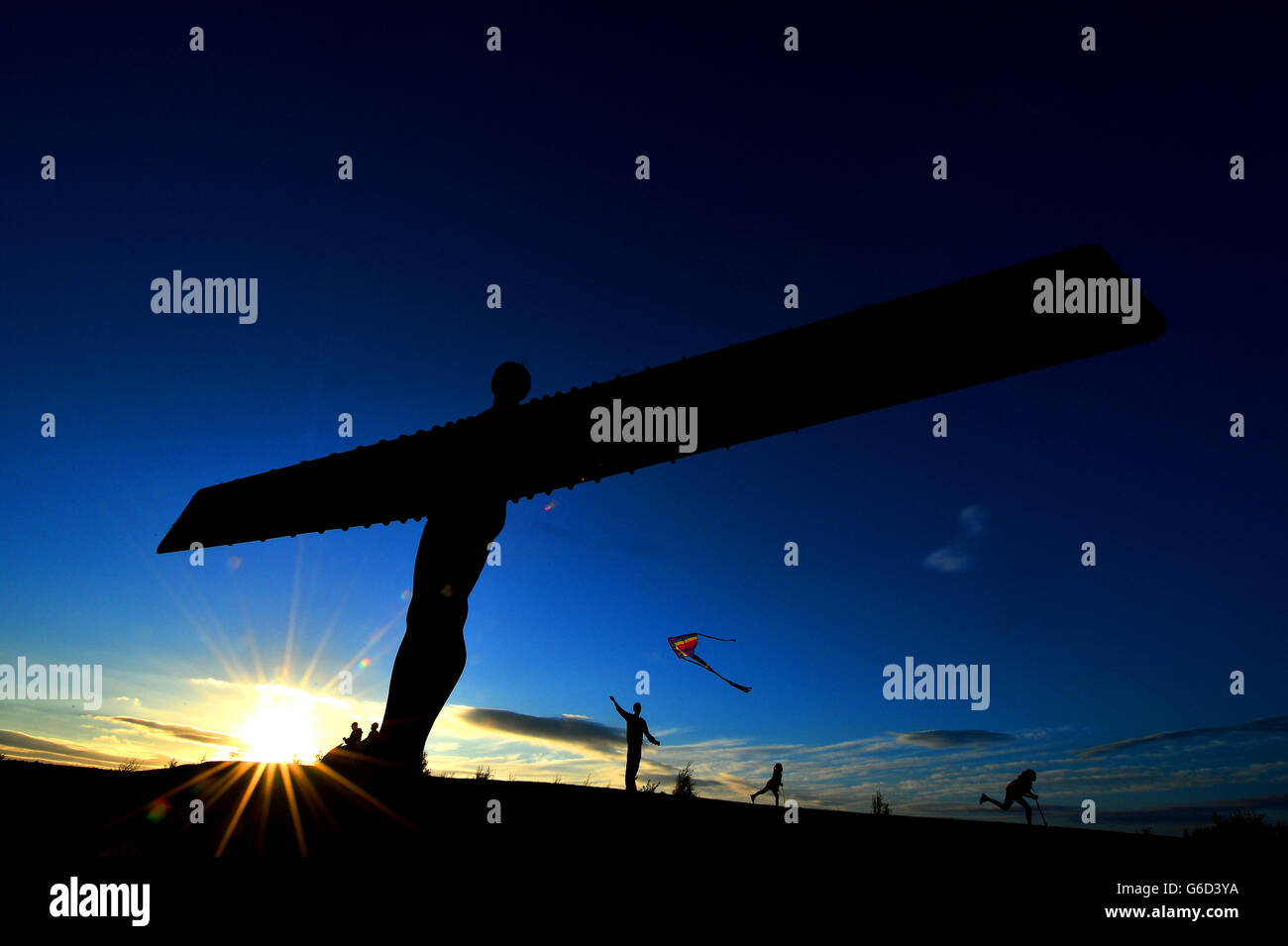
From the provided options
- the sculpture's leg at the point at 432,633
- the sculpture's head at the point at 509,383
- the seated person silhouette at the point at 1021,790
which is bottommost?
the seated person silhouette at the point at 1021,790

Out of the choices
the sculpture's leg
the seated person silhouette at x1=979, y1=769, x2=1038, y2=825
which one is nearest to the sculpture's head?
the sculpture's leg

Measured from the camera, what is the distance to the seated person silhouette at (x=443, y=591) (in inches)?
154

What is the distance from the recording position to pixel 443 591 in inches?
164

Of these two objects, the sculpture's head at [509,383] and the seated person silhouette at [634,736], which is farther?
the seated person silhouette at [634,736]

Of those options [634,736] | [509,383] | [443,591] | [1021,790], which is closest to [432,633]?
[443,591]

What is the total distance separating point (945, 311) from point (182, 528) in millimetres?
5857

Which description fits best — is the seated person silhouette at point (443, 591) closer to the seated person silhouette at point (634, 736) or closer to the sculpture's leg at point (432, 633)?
the sculpture's leg at point (432, 633)

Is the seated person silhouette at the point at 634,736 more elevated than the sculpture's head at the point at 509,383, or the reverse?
the sculpture's head at the point at 509,383

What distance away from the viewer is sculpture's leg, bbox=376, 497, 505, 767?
3959mm

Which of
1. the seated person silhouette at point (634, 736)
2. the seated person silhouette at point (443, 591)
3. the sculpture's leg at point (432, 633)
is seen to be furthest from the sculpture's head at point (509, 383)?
the seated person silhouette at point (634, 736)

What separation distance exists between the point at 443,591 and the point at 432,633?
28cm

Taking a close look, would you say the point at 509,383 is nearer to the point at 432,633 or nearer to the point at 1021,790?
the point at 432,633
